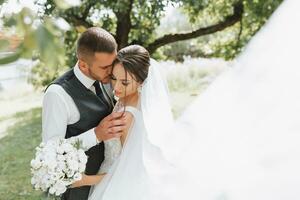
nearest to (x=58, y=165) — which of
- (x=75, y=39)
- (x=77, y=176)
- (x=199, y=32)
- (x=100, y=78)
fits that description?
(x=77, y=176)

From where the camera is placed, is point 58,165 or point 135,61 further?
point 135,61

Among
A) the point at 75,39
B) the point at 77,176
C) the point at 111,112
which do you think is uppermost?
the point at 111,112

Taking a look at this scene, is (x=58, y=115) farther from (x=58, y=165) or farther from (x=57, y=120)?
(x=58, y=165)

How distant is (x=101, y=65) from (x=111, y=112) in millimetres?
370

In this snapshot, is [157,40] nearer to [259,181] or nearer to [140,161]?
[140,161]

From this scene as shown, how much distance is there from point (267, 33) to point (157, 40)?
7251mm

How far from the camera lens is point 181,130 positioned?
8.25 feet

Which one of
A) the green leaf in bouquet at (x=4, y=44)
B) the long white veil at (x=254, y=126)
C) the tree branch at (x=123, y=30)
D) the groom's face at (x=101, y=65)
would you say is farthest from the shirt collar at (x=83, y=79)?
the tree branch at (x=123, y=30)

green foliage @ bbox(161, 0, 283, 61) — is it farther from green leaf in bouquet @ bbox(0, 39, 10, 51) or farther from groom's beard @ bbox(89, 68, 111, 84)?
green leaf in bouquet @ bbox(0, 39, 10, 51)

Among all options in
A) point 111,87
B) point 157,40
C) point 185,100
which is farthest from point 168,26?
point 111,87

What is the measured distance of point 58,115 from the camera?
279 centimetres

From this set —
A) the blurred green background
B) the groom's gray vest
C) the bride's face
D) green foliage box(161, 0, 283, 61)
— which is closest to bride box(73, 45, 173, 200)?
the bride's face

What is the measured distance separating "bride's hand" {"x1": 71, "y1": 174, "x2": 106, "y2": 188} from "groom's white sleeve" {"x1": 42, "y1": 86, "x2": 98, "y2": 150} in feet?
0.56

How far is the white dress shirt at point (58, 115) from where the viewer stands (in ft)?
9.15
